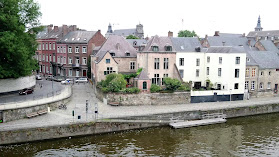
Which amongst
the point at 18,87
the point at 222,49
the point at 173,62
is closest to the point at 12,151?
the point at 18,87

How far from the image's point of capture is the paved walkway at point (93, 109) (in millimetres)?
30359

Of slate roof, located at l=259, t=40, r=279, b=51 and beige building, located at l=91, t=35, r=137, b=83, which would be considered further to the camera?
slate roof, located at l=259, t=40, r=279, b=51

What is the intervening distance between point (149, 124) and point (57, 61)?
4161 centimetres

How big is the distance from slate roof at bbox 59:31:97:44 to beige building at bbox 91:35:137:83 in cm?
1340

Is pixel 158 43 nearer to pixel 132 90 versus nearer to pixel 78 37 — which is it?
pixel 132 90

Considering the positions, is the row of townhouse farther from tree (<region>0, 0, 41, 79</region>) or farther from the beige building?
tree (<region>0, 0, 41, 79</region>)

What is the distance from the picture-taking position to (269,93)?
4875 centimetres

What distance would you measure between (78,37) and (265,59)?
40811mm

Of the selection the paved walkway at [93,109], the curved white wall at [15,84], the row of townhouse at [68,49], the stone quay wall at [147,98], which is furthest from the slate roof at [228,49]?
the curved white wall at [15,84]

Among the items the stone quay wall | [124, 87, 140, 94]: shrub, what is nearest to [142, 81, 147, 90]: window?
the stone quay wall

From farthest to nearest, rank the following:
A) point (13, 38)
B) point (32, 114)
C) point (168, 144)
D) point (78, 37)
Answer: point (78, 37) → point (13, 38) → point (32, 114) → point (168, 144)

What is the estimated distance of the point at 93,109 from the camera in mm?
36625

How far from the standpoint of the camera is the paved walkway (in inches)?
1195

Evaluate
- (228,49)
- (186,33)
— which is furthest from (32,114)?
(186,33)
